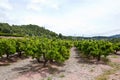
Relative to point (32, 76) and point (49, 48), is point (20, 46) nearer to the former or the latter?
point (49, 48)

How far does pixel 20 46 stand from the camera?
45812 mm

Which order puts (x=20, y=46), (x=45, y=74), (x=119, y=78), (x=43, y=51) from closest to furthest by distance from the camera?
(x=119, y=78)
(x=45, y=74)
(x=43, y=51)
(x=20, y=46)

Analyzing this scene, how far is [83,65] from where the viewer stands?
40094 mm

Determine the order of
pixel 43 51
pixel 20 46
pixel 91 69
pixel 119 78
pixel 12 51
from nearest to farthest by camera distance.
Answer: pixel 119 78, pixel 43 51, pixel 91 69, pixel 12 51, pixel 20 46

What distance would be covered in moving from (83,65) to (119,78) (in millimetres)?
11100

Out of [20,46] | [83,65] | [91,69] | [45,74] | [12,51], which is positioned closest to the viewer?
[45,74]

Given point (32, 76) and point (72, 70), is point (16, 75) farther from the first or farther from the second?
point (72, 70)

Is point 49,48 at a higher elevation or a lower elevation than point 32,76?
higher

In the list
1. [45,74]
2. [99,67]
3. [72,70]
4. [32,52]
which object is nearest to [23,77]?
[45,74]

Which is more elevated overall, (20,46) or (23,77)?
(20,46)

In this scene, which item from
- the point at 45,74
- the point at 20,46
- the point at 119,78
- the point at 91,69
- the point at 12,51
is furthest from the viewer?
the point at 20,46

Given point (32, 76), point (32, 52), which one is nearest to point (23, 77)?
point (32, 76)

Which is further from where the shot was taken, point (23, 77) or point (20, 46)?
point (20, 46)

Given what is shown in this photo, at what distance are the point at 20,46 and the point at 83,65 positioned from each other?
14946mm
